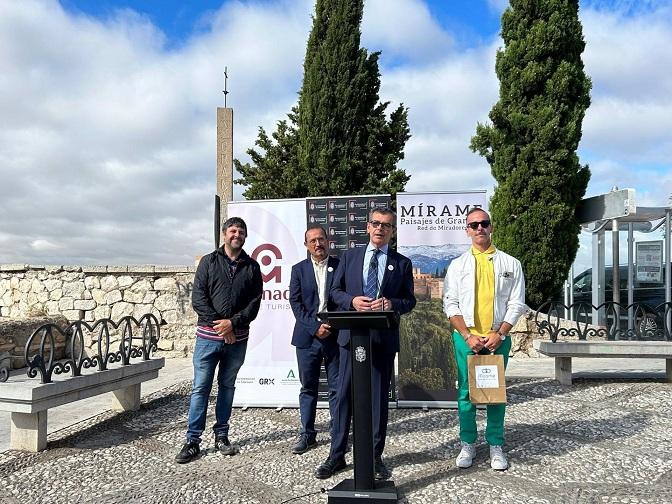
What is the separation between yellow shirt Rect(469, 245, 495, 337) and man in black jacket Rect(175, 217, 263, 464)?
1.67 meters

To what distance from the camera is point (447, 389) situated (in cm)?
560

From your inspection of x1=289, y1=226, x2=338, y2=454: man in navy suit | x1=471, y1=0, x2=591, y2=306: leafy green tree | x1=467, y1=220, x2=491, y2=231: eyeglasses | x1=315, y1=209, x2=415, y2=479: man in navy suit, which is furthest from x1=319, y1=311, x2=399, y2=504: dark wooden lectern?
x1=471, y1=0, x2=591, y2=306: leafy green tree

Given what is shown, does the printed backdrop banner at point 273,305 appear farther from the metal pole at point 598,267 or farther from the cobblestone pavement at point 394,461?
the metal pole at point 598,267

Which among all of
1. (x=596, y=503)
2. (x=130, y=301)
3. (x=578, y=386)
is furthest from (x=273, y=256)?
(x=130, y=301)

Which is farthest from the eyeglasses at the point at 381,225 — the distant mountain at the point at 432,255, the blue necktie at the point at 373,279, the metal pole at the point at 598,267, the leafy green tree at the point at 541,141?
the metal pole at the point at 598,267

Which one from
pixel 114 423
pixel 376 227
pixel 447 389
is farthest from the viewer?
pixel 447 389

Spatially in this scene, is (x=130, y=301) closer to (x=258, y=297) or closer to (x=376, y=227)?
(x=258, y=297)

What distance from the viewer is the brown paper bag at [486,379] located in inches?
144

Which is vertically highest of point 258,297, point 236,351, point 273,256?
point 273,256

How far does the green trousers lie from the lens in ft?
12.6

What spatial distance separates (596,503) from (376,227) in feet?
7.01

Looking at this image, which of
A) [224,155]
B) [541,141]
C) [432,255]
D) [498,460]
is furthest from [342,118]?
[498,460]

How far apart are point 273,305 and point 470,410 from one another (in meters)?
2.52

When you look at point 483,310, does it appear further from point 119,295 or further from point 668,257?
point 668,257
